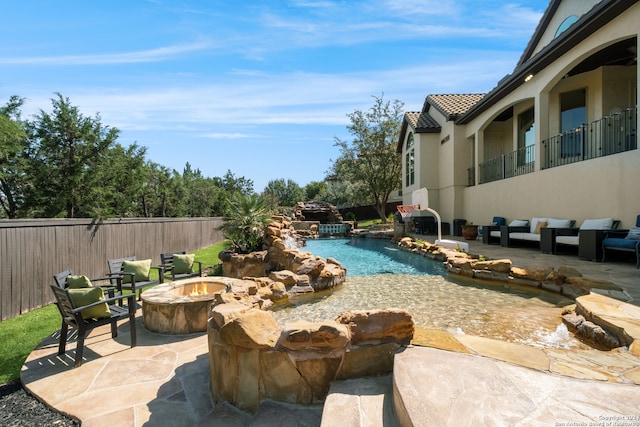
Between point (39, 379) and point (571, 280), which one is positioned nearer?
point (39, 379)

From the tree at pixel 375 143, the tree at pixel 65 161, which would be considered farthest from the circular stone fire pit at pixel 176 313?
the tree at pixel 375 143

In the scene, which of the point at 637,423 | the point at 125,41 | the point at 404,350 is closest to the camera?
the point at 637,423

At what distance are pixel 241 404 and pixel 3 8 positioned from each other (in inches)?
293

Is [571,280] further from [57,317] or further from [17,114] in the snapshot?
[17,114]

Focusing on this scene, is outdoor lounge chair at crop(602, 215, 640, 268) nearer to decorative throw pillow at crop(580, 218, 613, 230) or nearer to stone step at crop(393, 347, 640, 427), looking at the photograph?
decorative throw pillow at crop(580, 218, 613, 230)

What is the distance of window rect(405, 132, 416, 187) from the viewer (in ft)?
65.7

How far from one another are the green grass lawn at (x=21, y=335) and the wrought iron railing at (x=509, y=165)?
14359 millimetres

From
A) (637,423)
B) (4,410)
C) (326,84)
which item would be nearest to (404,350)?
(637,423)

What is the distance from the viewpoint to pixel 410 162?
20.7 meters

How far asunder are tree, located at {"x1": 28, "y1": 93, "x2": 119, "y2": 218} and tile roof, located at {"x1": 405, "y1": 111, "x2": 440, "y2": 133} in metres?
16.0

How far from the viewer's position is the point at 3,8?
511cm

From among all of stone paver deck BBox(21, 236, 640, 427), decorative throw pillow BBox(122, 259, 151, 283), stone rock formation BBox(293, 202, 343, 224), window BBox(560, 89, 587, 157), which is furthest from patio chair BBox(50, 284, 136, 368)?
stone rock formation BBox(293, 202, 343, 224)

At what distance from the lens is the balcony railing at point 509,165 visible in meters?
11.8

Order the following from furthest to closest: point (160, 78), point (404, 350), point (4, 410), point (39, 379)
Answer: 1. point (160, 78)
2. point (39, 379)
3. point (4, 410)
4. point (404, 350)
